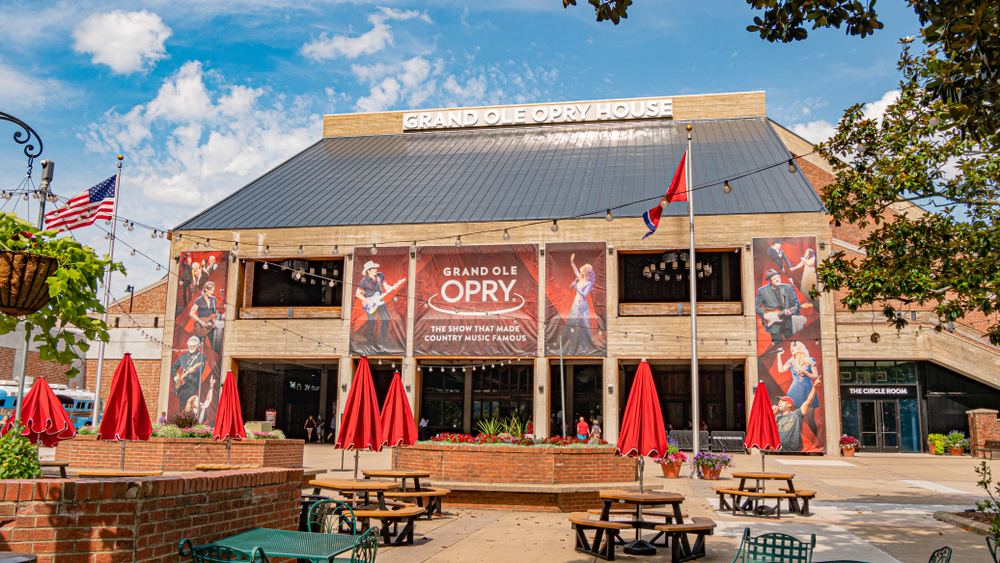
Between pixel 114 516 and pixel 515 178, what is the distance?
32.8 meters

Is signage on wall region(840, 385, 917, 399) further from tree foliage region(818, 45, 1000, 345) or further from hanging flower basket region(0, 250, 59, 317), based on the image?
hanging flower basket region(0, 250, 59, 317)

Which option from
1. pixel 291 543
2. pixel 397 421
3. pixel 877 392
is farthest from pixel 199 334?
pixel 877 392

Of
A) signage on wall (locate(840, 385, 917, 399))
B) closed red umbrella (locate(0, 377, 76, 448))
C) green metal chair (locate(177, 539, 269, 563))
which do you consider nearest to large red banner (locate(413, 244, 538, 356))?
signage on wall (locate(840, 385, 917, 399))

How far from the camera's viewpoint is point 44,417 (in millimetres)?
11391

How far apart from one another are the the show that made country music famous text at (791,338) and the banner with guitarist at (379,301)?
1500 centimetres

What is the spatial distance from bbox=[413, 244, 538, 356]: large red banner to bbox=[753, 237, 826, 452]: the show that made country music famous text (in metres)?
9.31

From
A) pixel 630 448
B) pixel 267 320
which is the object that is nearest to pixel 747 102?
pixel 267 320

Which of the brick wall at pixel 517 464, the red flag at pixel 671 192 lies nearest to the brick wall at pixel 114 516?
the brick wall at pixel 517 464

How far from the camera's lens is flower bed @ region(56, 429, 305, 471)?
17875mm

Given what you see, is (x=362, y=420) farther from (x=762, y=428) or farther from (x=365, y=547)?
(x=762, y=428)

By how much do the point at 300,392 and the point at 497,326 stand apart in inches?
542

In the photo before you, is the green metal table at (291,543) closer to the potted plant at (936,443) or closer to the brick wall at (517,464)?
Result: the brick wall at (517,464)

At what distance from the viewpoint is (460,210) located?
107ft

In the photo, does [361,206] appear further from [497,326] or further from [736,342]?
[736,342]
